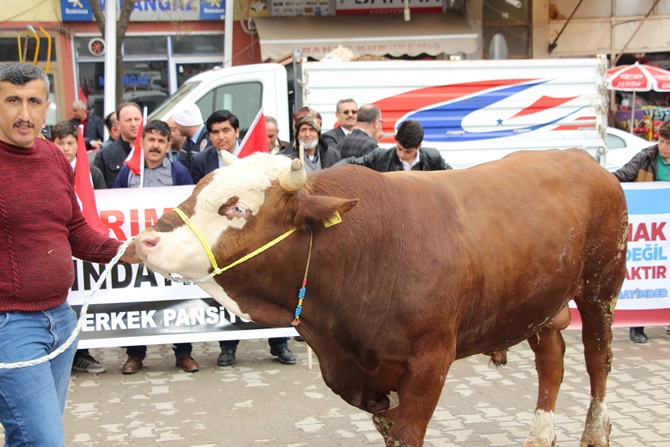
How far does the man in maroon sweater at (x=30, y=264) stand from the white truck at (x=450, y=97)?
7547 millimetres

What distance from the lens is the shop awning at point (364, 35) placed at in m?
17.9

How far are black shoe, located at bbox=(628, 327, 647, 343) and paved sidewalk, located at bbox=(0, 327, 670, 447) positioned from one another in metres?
0.12

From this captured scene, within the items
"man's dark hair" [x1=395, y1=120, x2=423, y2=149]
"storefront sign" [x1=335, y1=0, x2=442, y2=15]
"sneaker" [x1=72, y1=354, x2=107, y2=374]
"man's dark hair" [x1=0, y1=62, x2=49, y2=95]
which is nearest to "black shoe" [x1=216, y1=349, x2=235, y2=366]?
"sneaker" [x1=72, y1=354, x2=107, y2=374]

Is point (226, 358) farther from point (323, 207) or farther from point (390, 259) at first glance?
point (323, 207)

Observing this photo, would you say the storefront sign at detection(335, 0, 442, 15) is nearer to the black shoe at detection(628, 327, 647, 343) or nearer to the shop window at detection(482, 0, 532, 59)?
the shop window at detection(482, 0, 532, 59)

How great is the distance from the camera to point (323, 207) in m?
3.51

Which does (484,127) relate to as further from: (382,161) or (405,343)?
(405,343)

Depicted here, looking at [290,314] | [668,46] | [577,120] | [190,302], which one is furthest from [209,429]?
[668,46]

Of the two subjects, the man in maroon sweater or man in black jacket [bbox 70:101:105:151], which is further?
man in black jacket [bbox 70:101:105:151]

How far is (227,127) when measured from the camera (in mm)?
7699

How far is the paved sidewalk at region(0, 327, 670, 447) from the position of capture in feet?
18.1

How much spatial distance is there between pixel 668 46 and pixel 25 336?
780 inches

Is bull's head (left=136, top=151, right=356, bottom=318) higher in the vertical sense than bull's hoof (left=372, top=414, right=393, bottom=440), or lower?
higher

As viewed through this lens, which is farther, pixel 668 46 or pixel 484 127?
pixel 668 46
